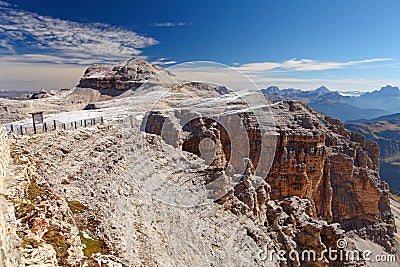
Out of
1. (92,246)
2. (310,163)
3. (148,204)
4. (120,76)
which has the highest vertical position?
(120,76)

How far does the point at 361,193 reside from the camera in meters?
64.4

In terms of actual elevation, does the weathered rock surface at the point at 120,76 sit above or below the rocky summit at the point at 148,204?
above

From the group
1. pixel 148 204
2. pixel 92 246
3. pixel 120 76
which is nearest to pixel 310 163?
pixel 148 204

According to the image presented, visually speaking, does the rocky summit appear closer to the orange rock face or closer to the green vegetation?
the green vegetation

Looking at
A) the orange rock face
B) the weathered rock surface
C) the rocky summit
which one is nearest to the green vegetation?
the rocky summit

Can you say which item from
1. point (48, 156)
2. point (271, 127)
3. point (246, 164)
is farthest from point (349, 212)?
point (48, 156)

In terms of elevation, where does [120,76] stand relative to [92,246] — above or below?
above

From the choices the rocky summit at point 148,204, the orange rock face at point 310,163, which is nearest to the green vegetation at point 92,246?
the rocky summit at point 148,204

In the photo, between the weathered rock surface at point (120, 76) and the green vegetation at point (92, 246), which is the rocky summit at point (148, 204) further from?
the weathered rock surface at point (120, 76)

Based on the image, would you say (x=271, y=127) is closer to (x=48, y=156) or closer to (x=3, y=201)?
(x=48, y=156)

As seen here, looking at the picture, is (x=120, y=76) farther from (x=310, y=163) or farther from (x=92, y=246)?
(x=92, y=246)

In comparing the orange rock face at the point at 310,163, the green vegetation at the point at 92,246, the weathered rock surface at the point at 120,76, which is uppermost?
the weathered rock surface at the point at 120,76

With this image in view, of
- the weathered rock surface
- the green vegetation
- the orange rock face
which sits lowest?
the orange rock face

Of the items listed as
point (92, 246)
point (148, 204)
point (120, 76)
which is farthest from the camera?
point (120, 76)
